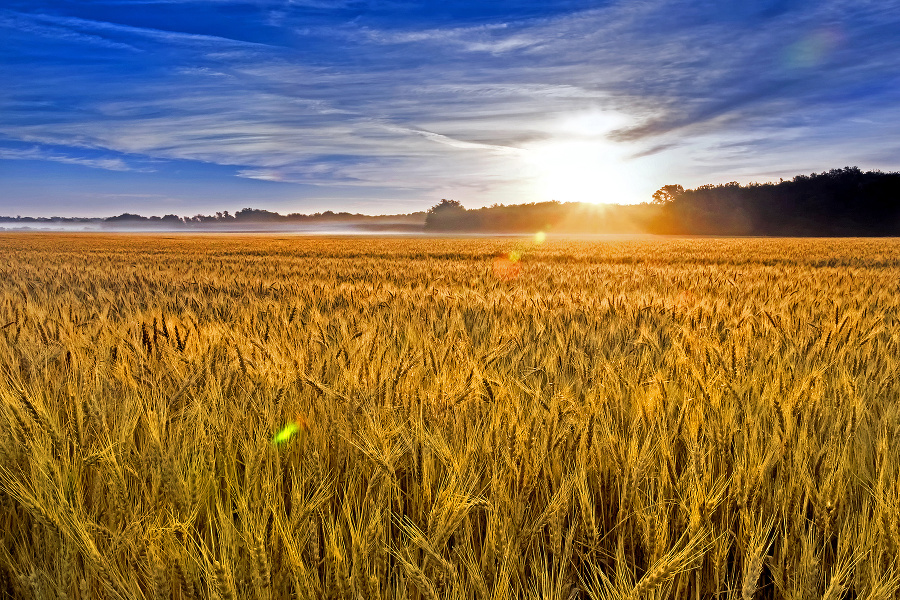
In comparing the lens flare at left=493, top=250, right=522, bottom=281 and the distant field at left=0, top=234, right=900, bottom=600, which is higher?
the lens flare at left=493, top=250, right=522, bottom=281

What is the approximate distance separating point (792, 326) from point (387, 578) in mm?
3137

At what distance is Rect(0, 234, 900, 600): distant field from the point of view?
1129 millimetres

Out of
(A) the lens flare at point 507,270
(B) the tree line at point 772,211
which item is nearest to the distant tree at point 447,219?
(B) the tree line at point 772,211

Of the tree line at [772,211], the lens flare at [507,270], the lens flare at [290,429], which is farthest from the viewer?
the tree line at [772,211]

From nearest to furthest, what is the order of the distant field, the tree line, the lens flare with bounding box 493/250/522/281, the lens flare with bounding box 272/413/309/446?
the distant field
the lens flare with bounding box 272/413/309/446
the lens flare with bounding box 493/250/522/281
the tree line

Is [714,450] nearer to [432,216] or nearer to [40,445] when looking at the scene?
[40,445]

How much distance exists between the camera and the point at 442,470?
1.49 m

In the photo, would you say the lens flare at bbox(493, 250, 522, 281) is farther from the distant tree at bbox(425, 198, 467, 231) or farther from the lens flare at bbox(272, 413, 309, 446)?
the distant tree at bbox(425, 198, 467, 231)

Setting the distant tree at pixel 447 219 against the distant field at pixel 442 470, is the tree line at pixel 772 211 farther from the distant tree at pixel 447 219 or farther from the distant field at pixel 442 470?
the distant field at pixel 442 470

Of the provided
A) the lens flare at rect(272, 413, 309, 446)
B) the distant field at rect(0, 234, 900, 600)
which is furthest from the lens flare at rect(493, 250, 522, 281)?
the lens flare at rect(272, 413, 309, 446)

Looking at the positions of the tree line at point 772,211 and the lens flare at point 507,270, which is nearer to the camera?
the lens flare at point 507,270

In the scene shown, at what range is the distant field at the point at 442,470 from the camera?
3.70 feet

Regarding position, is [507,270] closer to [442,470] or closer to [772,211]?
[442,470]

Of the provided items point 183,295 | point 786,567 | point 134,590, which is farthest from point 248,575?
point 183,295
